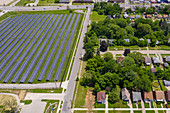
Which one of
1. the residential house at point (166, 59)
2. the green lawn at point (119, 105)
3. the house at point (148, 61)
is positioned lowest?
the green lawn at point (119, 105)

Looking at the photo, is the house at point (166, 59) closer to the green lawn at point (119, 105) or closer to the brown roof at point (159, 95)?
the brown roof at point (159, 95)

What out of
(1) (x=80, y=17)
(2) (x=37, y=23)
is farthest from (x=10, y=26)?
(1) (x=80, y=17)

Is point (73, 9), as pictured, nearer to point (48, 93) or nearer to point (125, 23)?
point (125, 23)

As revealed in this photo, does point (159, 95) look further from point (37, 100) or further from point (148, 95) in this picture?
point (37, 100)

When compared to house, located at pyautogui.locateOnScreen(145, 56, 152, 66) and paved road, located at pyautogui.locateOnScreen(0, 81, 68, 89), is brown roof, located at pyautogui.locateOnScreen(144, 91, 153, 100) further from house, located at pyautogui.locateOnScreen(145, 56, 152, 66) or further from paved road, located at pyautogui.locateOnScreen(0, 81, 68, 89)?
paved road, located at pyautogui.locateOnScreen(0, 81, 68, 89)

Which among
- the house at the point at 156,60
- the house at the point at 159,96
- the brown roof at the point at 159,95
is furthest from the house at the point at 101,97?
the house at the point at 156,60

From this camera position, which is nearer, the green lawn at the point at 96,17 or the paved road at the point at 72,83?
the paved road at the point at 72,83
